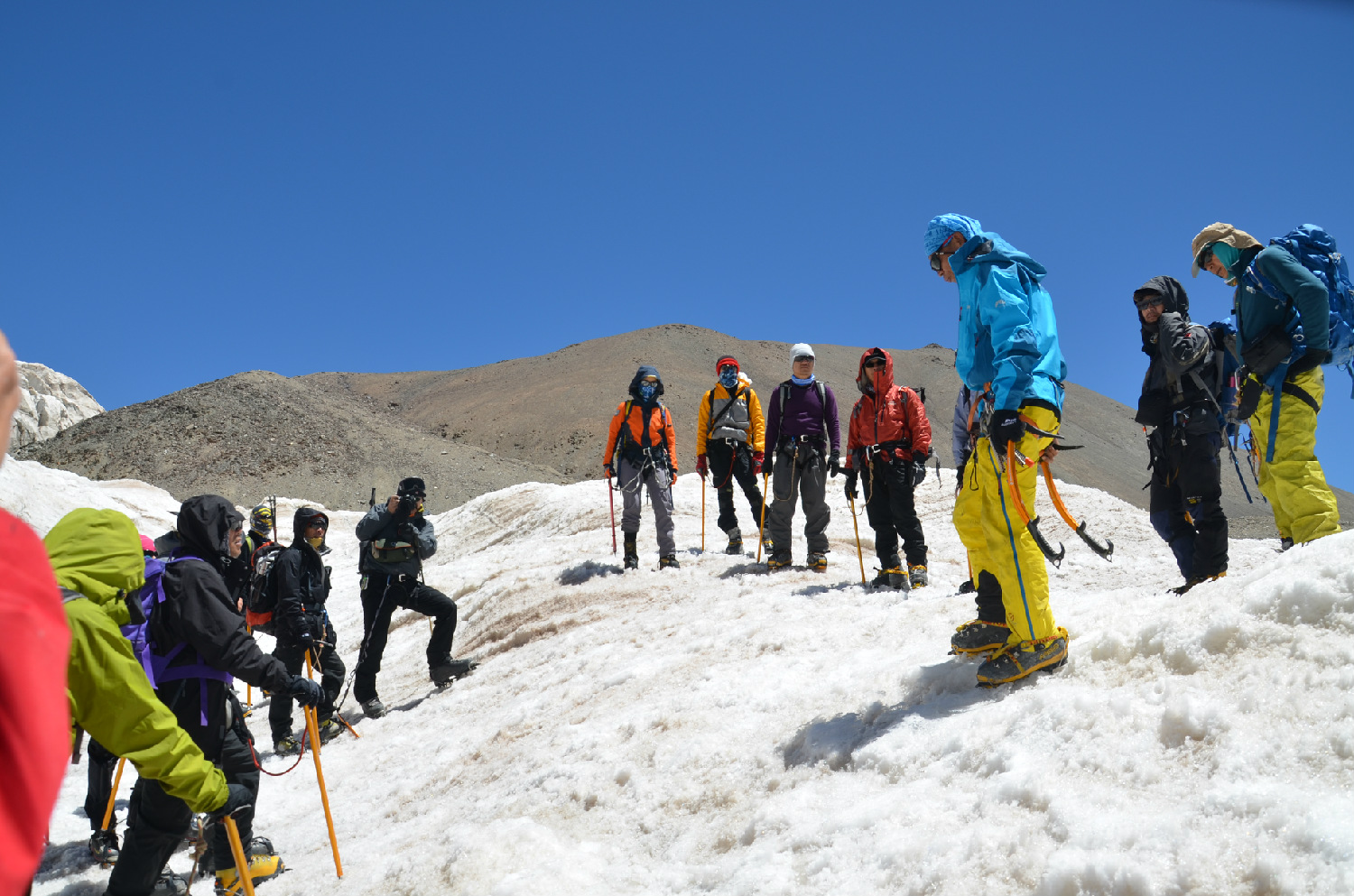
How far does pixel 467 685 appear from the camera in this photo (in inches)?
309

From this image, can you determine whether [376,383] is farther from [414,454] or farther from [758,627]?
[758,627]

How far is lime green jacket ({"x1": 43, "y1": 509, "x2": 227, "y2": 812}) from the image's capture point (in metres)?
2.98

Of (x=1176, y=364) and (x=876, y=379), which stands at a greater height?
(x=876, y=379)

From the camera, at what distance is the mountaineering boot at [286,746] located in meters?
7.43

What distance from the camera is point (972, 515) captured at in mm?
4352

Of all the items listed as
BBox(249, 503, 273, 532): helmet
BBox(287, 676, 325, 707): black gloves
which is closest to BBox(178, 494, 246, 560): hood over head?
BBox(287, 676, 325, 707): black gloves

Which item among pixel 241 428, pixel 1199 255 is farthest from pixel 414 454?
pixel 1199 255

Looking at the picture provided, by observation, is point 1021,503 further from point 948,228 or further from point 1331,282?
point 1331,282

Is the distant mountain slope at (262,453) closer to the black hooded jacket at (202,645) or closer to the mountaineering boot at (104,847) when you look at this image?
the mountaineering boot at (104,847)

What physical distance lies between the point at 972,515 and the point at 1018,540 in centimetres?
35

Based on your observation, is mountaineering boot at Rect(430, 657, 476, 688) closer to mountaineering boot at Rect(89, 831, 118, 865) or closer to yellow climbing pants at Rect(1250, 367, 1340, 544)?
mountaineering boot at Rect(89, 831, 118, 865)

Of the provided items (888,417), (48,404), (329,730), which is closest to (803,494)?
(888,417)

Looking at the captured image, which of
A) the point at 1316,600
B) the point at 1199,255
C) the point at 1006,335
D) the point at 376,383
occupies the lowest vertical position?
the point at 1316,600

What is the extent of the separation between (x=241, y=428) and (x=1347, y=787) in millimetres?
56477
